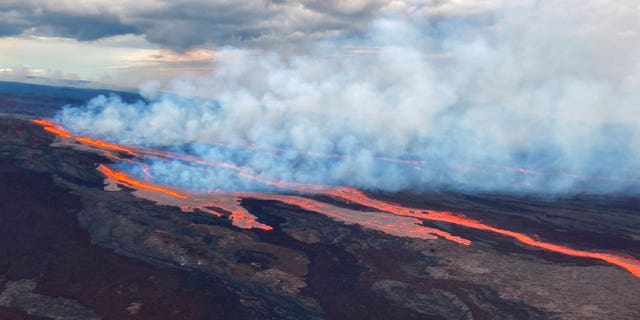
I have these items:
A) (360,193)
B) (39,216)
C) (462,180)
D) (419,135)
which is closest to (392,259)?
(360,193)

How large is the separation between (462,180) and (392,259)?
135 feet

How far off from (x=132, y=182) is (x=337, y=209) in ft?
80.3

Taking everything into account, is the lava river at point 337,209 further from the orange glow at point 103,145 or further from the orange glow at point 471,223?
the orange glow at point 103,145

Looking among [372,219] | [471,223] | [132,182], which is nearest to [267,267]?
[372,219]

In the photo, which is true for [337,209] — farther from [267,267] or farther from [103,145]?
[103,145]

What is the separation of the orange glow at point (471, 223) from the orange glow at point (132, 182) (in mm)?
18919

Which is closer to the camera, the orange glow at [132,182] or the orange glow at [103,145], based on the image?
the orange glow at [132,182]

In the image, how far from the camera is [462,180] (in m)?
73.7

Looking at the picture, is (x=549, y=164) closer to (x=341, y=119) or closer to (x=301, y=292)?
(x=341, y=119)

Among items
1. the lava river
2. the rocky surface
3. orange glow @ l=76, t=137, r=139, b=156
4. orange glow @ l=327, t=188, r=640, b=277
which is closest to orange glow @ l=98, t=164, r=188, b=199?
the lava river

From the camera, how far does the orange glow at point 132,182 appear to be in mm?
50844

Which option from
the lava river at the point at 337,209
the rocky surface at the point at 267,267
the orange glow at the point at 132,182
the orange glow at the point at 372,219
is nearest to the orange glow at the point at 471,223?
the lava river at the point at 337,209

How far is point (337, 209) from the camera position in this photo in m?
49.9

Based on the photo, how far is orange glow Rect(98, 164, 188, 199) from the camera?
167 ft
